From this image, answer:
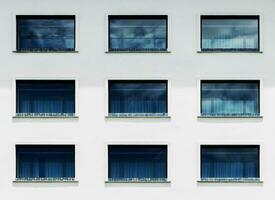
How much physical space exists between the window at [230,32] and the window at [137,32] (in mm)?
1827

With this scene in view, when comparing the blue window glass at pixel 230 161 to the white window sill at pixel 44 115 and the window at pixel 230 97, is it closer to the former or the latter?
the window at pixel 230 97

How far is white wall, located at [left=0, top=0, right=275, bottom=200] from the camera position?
28.4 metres

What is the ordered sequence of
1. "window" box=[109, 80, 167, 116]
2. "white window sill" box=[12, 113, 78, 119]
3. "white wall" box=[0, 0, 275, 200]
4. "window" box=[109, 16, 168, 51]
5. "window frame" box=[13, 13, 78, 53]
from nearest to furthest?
"white wall" box=[0, 0, 275, 200] < "white window sill" box=[12, 113, 78, 119] < "window frame" box=[13, 13, 78, 53] < "window" box=[109, 80, 167, 116] < "window" box=[109, 16, 168, 51]

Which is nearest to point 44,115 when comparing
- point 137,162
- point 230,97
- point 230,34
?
point 137,162

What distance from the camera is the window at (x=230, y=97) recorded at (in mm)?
29125

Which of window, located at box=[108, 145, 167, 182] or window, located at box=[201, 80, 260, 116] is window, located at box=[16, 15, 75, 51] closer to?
window, located at box=[108, 145, 167, 182]

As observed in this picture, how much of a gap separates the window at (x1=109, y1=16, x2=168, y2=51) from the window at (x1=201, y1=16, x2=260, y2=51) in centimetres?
183

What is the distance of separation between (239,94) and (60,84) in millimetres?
7722

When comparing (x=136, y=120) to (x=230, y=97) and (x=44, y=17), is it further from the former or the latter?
(x=44, y=17)

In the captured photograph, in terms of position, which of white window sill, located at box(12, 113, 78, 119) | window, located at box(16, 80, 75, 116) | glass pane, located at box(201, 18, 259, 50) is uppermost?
glass pane, located at box(201, 18, 259, 50)

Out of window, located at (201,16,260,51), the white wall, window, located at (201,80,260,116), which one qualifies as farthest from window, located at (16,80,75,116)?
window, located at (201,16,260,51)

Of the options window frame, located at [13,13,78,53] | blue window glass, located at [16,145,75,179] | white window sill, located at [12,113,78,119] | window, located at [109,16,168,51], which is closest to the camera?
white window sill, located at [12,113,78,119]

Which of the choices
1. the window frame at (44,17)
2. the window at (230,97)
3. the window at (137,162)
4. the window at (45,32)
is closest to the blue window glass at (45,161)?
the window at (137,162)

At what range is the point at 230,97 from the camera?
Answer: 29312mm
